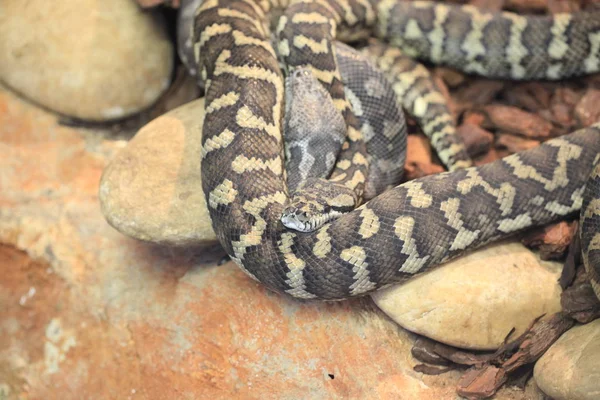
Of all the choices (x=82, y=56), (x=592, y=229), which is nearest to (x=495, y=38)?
(x=592, y=229)

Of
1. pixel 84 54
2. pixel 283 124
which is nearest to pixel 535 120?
pixel 283 124

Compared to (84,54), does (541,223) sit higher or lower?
Result: higher

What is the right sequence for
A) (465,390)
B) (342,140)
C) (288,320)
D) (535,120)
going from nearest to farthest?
1. (465,390)
2. (288,320)
3. (342,140)
4. (535,120)

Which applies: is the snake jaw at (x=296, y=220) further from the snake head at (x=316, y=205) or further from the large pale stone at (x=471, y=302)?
the large pale stone at (x=471, y=302)

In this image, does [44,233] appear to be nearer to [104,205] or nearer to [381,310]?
[104,205]

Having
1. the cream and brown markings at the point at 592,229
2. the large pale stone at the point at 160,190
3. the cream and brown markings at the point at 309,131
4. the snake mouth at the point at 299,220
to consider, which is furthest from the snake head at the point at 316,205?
the cream and brown markings at the point at 592,229

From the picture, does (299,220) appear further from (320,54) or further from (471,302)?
(320,54)
